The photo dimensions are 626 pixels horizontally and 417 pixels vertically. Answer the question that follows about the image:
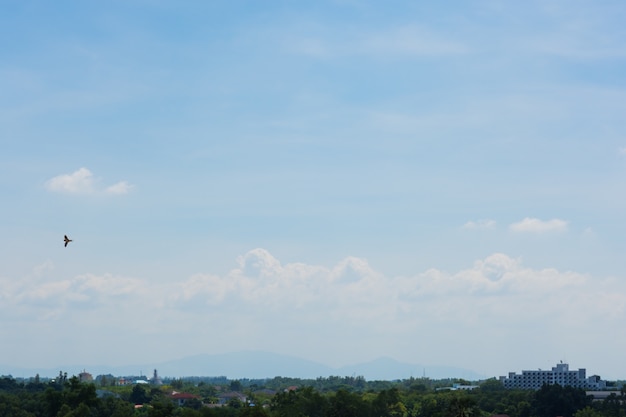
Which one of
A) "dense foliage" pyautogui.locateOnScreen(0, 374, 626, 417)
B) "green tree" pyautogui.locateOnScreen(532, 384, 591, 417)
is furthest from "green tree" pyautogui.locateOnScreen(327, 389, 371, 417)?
"green tree" pyautogui.locateOnScreen(532, 384, 591, 417)

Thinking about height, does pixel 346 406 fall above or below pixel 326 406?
above

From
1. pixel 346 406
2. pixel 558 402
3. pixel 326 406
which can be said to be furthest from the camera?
pixel 558 402

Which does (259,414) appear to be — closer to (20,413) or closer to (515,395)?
(20,413)

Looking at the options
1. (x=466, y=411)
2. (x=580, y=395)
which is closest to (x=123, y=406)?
(x=466, y=411)

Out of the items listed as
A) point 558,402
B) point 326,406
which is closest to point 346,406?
point 326,406

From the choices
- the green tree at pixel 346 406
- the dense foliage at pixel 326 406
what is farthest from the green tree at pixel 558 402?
the green tree at pixel 346 406

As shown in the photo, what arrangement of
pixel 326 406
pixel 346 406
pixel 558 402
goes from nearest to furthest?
pixel 346 406 → pixel 326 406 → pixel 558 402

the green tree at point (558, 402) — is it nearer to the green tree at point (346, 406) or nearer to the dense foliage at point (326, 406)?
the dense foliage at point (326, 406)

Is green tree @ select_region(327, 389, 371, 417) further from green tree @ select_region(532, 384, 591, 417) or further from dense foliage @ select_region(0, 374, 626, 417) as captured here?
green tree @ select_region(532, 384, 591, 417)

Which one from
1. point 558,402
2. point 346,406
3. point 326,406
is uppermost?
point 558,402

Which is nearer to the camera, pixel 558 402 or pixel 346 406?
pixel 346 406

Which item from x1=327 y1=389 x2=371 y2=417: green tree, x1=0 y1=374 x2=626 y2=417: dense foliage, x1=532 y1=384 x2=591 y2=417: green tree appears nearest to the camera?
x1=0 y1=374 x2=626 y2=417: dense foliage

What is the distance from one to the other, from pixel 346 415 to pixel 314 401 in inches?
235

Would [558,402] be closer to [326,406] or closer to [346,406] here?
[346,406]
